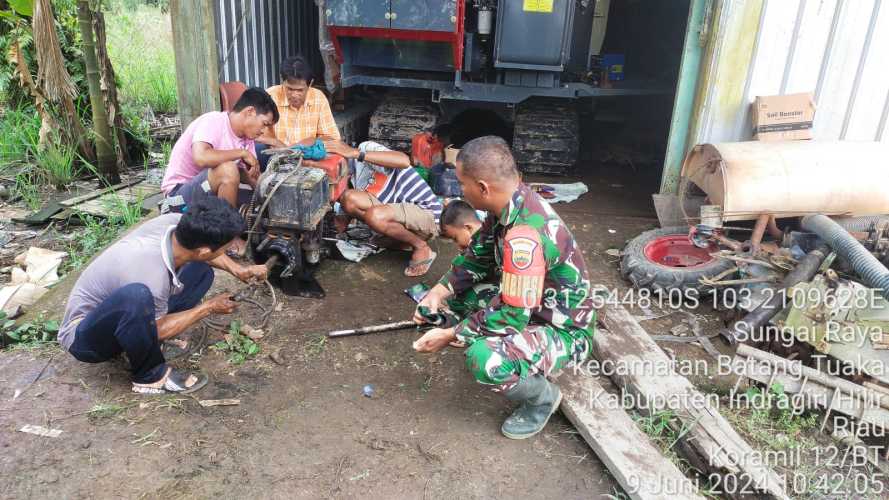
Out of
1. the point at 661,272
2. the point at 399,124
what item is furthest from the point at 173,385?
the point at 399,124

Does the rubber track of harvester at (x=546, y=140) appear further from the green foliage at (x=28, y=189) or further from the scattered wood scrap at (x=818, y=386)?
the green foliage at (x=28, y=189)

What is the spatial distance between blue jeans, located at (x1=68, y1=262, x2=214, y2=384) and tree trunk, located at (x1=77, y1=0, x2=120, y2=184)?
3.61 m

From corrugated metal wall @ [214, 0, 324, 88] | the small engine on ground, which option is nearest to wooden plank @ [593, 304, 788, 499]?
the small engine on ground

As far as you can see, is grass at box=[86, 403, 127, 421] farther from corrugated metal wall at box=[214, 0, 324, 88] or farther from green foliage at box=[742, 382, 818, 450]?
corrugated metal wall at box=[214, 0, 324, 88]

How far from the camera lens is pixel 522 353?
2715mm

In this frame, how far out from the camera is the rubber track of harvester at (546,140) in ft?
23.4

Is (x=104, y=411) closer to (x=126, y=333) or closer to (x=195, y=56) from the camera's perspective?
(x=126, y=333)

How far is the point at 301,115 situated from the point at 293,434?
3.05 m

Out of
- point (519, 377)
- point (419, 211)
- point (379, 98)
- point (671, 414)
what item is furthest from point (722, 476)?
point (379, 98)

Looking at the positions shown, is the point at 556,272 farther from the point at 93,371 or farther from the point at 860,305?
the point at 93,371

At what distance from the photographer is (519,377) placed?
2744 millimetres

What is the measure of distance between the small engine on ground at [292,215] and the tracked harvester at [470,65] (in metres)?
2.33

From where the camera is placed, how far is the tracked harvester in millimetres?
5945

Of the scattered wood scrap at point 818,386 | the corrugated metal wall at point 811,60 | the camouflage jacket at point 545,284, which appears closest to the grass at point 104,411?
the camouflage jacket at point 545,284
